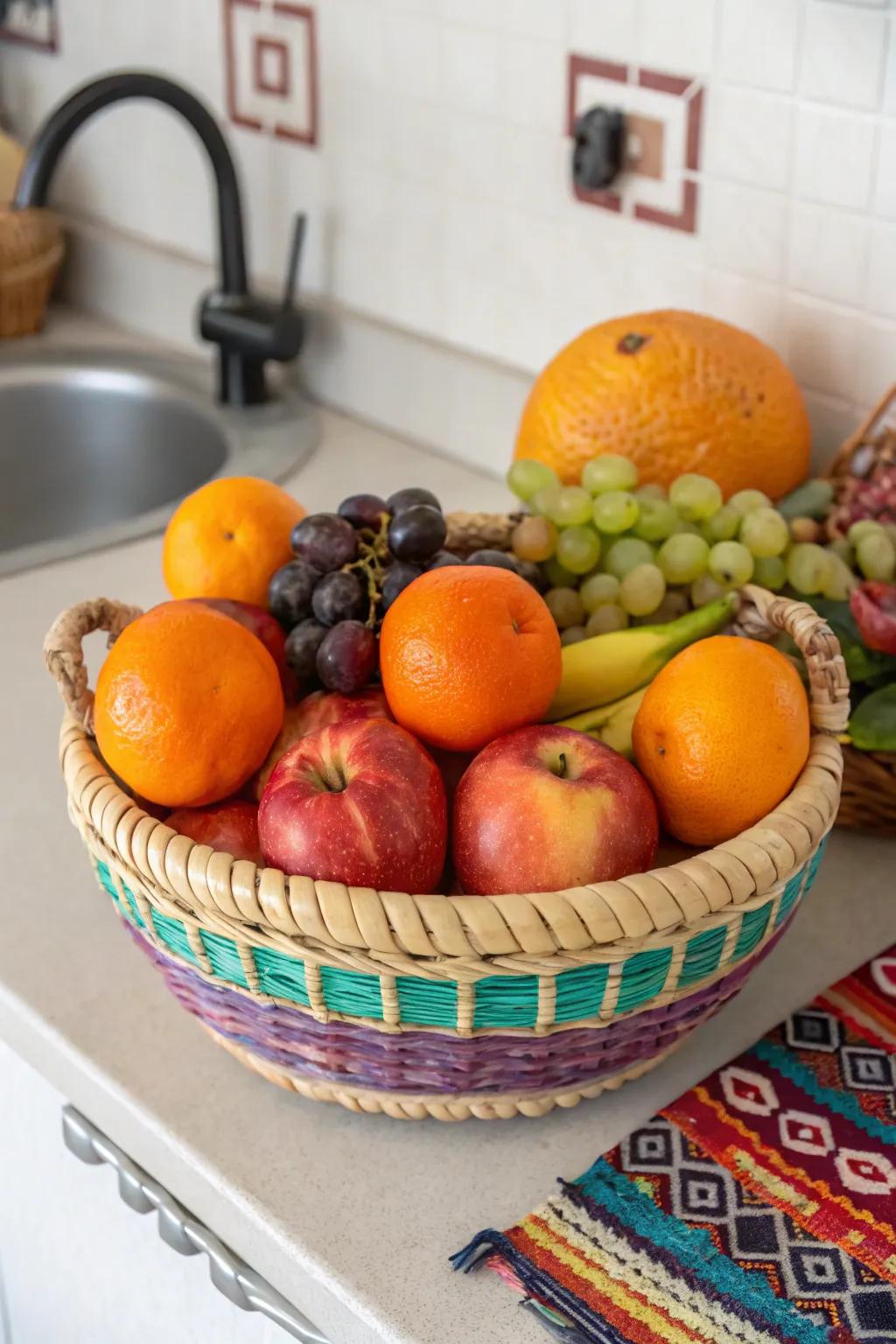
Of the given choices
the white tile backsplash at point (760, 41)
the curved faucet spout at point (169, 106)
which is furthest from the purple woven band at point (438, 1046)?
the curved faucet spout at point (169, 106)

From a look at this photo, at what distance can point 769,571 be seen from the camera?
32.0 inches

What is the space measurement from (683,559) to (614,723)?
0.49 ft

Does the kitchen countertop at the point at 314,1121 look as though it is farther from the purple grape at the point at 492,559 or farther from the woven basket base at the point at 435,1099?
the purple grape at the point at 492,559

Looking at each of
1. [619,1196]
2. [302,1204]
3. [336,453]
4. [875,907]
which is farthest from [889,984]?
[336,453]

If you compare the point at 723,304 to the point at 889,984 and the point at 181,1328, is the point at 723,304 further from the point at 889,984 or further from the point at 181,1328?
the point at 181,1328

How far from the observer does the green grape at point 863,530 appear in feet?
2.68

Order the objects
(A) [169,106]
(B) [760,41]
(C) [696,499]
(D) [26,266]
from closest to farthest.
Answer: (C) [696,499]
(B) [760,41]
(A) [169,106]
(D) [26,266]

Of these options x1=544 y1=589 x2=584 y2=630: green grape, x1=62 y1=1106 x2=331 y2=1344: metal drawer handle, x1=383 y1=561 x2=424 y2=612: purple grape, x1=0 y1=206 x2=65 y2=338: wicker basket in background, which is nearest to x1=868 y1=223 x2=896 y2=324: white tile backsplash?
x1=544 y1=589 x2=584 y2=630: green grape

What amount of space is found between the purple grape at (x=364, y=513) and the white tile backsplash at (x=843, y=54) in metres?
0.45

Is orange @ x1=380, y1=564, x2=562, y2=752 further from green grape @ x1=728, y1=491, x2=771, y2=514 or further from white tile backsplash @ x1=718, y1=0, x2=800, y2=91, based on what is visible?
white tile backsplash @ x1=718, y1=0, x2=800, y2=91

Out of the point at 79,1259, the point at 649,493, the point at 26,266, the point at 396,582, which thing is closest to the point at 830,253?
the point at 649,493

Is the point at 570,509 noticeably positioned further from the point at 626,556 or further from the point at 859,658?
the point at 859,658

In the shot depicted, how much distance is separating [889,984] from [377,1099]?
282 millimetres

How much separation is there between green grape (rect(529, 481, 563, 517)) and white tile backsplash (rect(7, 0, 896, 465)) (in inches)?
11.2
